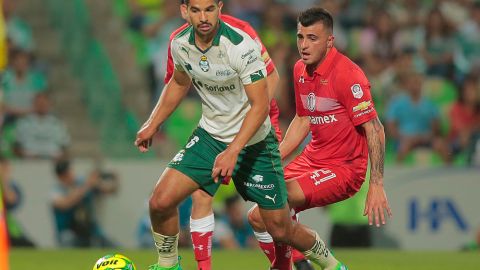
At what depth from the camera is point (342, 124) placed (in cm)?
884

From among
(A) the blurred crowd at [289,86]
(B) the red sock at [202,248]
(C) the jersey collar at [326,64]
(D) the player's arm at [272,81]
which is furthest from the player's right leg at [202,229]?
(A) the blurred crowd at [289,86]

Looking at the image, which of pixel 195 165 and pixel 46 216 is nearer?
pixel 195 165

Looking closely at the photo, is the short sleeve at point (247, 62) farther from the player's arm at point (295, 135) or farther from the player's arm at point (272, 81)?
the player's arm at point (295, 135)

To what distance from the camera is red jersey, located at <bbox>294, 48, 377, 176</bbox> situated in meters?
8.67

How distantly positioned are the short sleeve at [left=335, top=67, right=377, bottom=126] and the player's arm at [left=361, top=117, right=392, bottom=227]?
7cm

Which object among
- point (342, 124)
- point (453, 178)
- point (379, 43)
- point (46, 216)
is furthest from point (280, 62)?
point (342, 124)

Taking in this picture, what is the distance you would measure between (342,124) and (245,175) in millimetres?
1065

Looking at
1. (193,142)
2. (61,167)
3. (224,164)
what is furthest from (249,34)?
(61,167)

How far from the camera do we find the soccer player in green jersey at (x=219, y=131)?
769 centimetres

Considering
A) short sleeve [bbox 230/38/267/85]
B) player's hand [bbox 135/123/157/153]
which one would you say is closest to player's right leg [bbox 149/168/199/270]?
player's hand [bbox 135/123/157/153]

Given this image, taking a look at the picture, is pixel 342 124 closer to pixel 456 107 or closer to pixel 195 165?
pixel 195 165

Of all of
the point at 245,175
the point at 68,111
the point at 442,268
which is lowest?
the point at 442,268

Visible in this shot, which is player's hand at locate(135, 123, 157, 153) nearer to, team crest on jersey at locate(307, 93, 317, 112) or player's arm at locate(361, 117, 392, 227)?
team crest on jersey at locate(307, 93, 317, 112)

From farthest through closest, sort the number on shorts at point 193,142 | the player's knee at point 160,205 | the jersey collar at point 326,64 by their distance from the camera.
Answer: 1. the jersey collar at point 326,64
2. the number on shorts at point 193,142
3. the player's knee at point 160,205
